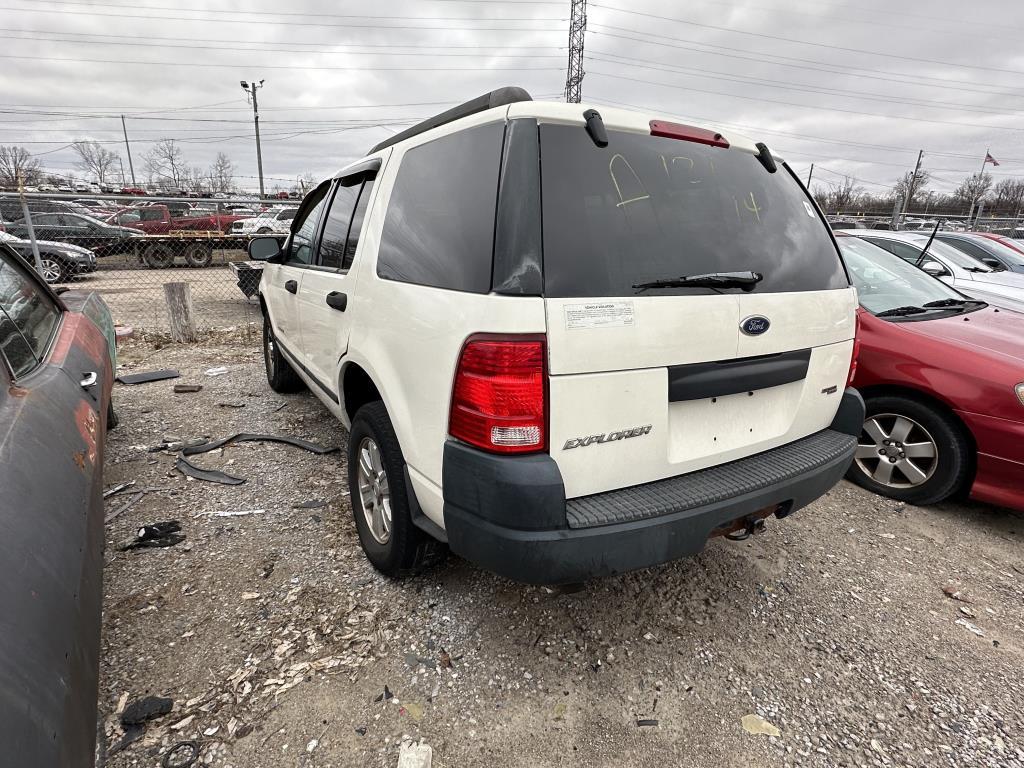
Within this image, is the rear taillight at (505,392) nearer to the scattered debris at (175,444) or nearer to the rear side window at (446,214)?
the rear side window at (446,214)

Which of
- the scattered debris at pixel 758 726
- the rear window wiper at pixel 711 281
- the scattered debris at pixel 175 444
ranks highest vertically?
the rear window wiper at pixel 711 281

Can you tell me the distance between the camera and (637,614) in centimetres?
242

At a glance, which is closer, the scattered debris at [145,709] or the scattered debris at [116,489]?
the scattered debris at [145,709]

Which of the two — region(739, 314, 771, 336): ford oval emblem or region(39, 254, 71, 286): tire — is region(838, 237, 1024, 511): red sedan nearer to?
region(739, 314, 771, 336): ford oval emblem

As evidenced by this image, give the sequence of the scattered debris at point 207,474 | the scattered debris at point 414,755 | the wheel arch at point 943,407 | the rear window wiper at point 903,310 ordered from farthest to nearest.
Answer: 1. the rear window wiper at point 903,310
2. the scattered debris at point 207,474
3. the wheel arch at point 943,407
4. the scattered debris at point 414,755

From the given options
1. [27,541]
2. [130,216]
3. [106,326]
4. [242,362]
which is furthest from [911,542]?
[130,216]

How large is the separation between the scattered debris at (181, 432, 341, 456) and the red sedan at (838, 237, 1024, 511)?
3.75 m

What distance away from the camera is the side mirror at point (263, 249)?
14.3ft

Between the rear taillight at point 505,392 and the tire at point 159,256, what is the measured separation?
54.1ft

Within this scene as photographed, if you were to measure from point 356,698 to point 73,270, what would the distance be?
15115 millimetres

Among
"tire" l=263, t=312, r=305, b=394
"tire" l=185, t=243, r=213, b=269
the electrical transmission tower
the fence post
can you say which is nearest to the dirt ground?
"tire" l=263, t=312, r=305, b=394

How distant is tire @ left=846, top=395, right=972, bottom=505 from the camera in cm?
327

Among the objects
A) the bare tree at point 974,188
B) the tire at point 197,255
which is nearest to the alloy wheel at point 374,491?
the tire at point 197,255

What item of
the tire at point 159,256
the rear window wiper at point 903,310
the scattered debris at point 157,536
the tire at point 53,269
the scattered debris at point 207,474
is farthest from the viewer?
the tire at point 159,256
